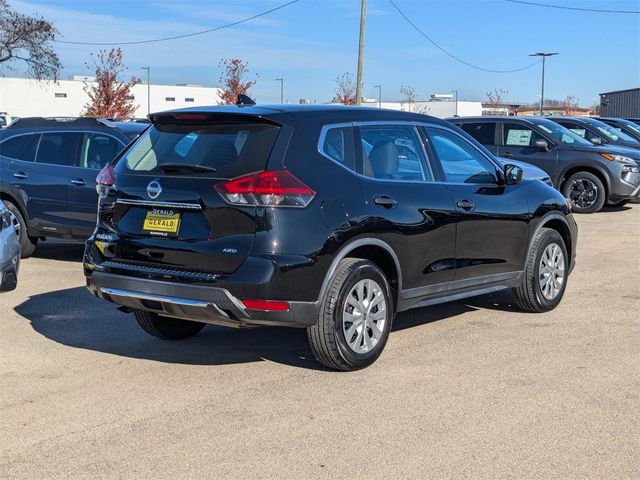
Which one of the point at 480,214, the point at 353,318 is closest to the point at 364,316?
the point at 353,318

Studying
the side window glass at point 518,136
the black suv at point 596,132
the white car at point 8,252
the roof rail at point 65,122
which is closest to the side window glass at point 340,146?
the white car at point 8,252

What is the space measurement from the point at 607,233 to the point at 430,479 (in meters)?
10.1

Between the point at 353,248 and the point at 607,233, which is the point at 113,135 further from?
the point at 607,233

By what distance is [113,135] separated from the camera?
9.88 metres

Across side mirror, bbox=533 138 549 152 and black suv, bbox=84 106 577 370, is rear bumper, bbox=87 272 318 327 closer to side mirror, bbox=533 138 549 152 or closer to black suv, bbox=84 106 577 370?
black suv, bbox=84 106 577 370

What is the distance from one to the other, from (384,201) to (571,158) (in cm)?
1140

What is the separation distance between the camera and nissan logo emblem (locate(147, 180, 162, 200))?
17.1 ft

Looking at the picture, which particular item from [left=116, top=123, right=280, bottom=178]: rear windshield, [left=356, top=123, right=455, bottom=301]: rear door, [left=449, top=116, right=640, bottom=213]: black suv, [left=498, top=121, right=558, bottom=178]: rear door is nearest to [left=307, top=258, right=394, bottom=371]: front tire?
[left=356, top=123, right=455, bottom=301]: rear door

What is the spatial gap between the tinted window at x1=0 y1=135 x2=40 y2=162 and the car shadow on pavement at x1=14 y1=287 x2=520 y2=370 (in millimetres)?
3002

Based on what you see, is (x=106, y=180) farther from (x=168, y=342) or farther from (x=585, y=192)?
(x=585, y=192)

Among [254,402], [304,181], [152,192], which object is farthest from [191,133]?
[254,402]

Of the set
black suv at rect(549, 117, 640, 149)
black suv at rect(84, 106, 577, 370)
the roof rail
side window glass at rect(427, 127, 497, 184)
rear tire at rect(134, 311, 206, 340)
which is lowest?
rear tire at rect(134, 311, 206, 340)

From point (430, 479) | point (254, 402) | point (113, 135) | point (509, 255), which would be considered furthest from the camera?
point (113, 135)

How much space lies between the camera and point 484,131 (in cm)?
1652
